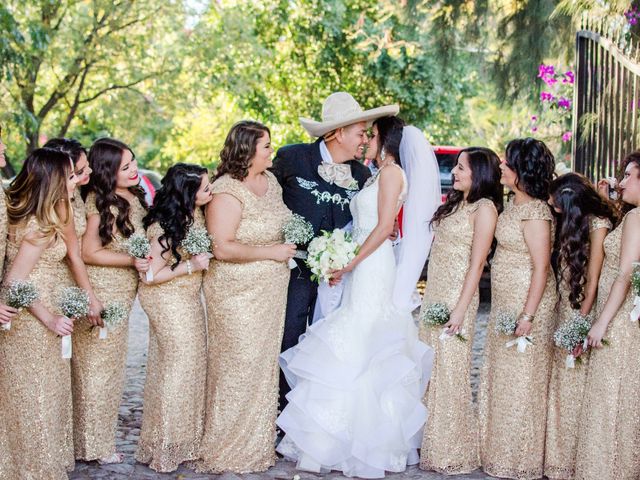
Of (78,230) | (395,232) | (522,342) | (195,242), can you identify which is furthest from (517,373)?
(78,230)

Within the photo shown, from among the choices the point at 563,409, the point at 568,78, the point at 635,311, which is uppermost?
the point at 568,78

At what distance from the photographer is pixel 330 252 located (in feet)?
18.9

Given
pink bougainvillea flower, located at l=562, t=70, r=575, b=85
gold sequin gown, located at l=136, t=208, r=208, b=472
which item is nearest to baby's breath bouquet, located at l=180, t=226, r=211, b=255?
gold sequin gown, located at l=136, t=208, r=208, b=472

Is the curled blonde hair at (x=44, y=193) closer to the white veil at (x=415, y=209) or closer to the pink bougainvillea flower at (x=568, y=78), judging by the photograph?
the white veil at (x=415, y=209)

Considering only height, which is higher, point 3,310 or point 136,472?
point 3,310

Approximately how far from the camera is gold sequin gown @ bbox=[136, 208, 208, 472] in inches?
220

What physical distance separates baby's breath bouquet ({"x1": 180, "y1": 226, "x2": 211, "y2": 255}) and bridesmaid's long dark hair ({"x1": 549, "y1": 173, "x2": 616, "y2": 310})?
7.24 ft

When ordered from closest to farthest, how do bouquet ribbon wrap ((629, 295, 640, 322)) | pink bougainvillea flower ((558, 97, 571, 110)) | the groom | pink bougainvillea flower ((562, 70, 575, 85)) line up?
bouquet ribbon wrap ((629, 295, 640, 322))
the groom
pink bougainvillea flower ((562, 70, 575, 85))
pink bougainvillea flower ((558, 97, 571, 110))

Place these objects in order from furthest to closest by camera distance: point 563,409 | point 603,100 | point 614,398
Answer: point 603,100 → point 563,409 → point 614,398

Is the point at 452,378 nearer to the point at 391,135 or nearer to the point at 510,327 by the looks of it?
the point at 510,327

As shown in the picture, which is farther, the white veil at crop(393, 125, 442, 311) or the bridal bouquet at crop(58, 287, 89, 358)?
the white veil at crop(393, 125, 442, 311)

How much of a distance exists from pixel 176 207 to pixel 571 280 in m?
2.56

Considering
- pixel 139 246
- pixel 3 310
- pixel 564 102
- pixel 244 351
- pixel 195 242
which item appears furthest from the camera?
pixel 564 102

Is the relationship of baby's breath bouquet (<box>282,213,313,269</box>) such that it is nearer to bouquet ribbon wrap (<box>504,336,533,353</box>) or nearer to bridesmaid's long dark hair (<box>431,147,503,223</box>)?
bridesmaid's long dark hair (<box>431,147,503,223</box>)
